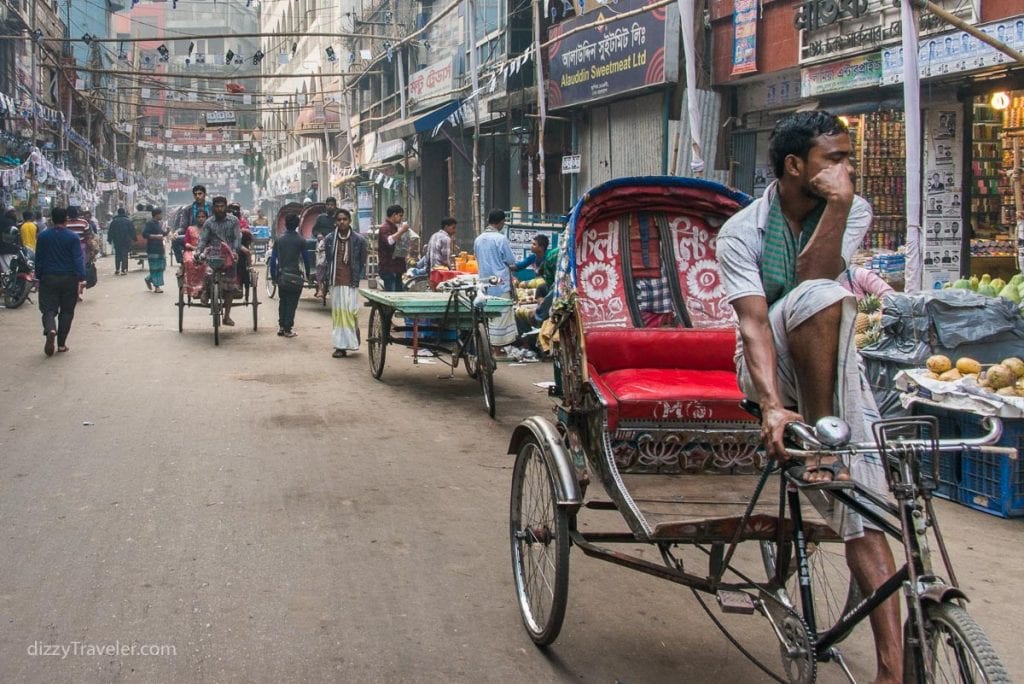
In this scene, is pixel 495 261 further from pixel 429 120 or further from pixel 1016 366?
pixel 429 120

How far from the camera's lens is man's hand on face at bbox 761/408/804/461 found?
113 inches

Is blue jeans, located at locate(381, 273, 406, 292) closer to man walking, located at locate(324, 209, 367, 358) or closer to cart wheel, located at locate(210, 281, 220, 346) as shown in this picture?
cart wheel, located at locate(210, 281, 220, 346)

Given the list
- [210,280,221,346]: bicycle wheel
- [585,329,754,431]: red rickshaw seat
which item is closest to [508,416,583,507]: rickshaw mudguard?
[585,329,754,431]: red rickshaw seat

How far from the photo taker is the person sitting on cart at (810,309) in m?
2.99

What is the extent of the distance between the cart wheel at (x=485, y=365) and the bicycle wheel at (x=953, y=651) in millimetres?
6372

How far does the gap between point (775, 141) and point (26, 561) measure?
3873 millimetres

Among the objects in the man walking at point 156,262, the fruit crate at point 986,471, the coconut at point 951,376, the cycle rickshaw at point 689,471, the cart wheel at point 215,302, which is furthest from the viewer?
the man walking at point 156,262

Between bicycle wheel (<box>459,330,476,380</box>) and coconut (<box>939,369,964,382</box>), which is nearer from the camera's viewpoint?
coconut (<box>939,369,964,382</box>)

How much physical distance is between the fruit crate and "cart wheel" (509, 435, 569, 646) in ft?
9.64

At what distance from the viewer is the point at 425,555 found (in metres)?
5.07

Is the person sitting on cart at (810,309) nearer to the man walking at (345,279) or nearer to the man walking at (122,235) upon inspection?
the man walking at (345,279)

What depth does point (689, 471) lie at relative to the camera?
445 cm

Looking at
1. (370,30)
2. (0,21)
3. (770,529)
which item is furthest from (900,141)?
(370,30)

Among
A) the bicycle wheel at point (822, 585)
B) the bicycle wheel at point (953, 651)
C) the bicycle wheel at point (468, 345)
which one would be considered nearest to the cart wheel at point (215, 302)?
the bicycle wheel at point (468, 345)
